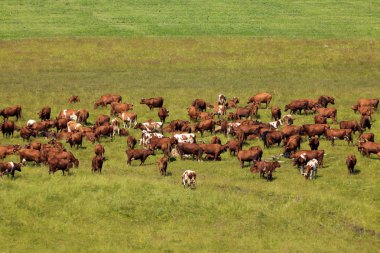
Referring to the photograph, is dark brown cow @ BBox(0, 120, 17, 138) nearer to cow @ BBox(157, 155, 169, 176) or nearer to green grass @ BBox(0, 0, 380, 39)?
cow @ BBox(157, 155, 169, 176)

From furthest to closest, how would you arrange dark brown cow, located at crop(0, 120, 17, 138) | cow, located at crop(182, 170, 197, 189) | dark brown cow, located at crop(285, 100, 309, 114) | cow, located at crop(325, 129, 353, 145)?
dark brown cow, located at crop(285, 100, 309, 114) → dark brown cow, located at crop(0, 120, 17, 138) → cow, located at crop(325, 129, 353, 145) → cow, located at crop(182, 170, 197, 189)

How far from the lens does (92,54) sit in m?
63.4

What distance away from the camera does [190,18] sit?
79938 mm

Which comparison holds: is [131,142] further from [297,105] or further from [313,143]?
[297,105]

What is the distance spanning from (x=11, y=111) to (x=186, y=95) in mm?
10609

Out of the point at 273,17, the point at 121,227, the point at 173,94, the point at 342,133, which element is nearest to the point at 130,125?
the point at 173,94

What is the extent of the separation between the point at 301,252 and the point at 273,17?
5651 centimetres

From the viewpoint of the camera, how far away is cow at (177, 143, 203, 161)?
1457 inches

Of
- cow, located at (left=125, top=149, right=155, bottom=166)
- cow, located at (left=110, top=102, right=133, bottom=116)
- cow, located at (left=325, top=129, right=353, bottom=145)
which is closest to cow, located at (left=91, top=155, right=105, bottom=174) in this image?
cow, located at (left=125, top=149, right=155, bottom=166)

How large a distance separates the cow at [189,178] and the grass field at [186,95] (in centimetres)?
43

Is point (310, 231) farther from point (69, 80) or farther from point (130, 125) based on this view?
point (69, 80)

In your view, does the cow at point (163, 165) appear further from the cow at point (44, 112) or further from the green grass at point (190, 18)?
the green grass at point (190, 18)

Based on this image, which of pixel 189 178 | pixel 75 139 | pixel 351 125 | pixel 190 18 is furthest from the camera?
pixel 190 18

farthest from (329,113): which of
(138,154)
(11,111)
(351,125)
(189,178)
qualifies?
(11,111)
